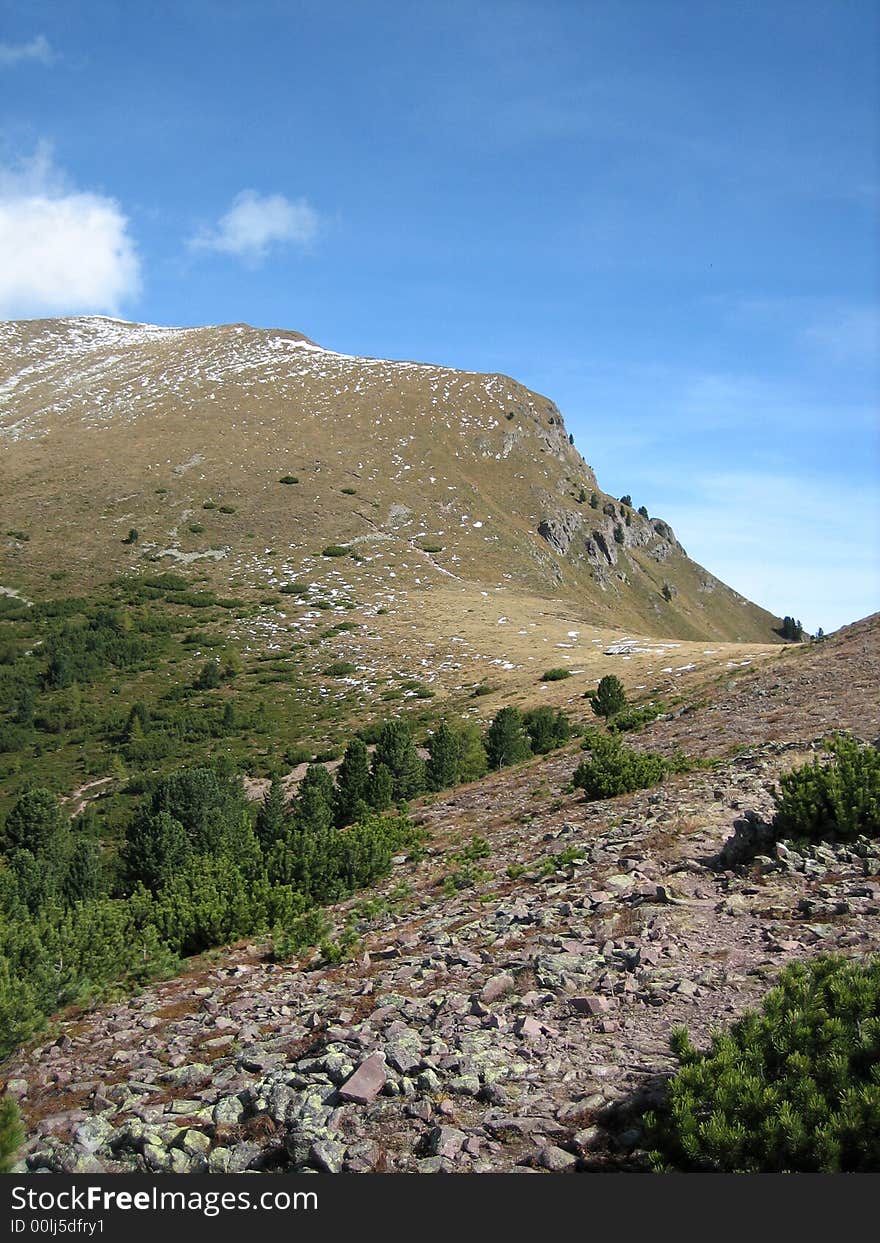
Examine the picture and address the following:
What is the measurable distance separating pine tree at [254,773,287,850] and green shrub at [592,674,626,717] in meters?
12.9

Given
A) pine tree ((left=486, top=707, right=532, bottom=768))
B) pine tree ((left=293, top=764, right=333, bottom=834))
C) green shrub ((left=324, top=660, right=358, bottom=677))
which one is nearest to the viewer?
pine tree ((left=293, top=764, right=333, bottom=834))

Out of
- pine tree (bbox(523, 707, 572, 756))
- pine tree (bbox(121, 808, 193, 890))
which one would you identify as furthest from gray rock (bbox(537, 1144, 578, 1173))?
pine tree (bbox(523, 707, 572, 756))

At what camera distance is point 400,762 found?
95.9 feet

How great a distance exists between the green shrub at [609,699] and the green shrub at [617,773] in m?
15.2

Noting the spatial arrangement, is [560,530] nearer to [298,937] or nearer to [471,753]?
[471,753]

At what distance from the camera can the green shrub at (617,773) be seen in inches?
603

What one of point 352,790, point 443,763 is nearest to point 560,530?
point 443,763

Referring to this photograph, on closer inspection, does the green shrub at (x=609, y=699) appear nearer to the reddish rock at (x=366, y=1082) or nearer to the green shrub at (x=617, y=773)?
the green shrub at (x=617, y=773)

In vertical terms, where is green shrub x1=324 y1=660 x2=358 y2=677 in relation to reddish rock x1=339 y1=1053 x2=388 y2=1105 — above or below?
above

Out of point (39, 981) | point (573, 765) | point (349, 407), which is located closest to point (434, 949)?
point (39, 981)

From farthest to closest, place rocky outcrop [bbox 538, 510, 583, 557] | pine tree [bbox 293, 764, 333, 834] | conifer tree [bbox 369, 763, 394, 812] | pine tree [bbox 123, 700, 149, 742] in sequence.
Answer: rocky outcrop [bbox 538, 510, 583, 557] → pine tree [bbox 123, 700, 149, 742] → conifer tree [bbox 369, 763, 394, 812] → pine tree [bbox 293, 764, 333, 834]

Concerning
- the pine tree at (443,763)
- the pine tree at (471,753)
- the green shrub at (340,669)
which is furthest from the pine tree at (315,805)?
the green shrub at (340,669)

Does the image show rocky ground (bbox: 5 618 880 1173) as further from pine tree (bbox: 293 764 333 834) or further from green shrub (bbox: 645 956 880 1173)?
pine tree (bbox: 293 764 333 834)

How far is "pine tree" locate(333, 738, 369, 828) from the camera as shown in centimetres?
2345
